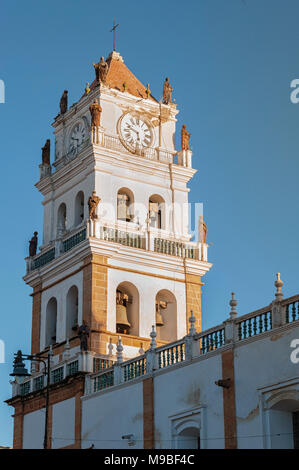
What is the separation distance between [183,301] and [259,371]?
12.9 metres

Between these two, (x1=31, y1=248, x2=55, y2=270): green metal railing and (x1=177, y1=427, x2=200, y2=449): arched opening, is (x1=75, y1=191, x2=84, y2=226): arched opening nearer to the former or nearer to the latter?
(x1=31, y1=248, x2=55, y2=270): green metal railing

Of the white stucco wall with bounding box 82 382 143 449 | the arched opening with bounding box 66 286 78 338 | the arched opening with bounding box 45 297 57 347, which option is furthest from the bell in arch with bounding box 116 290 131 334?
the white stucco wall with bounding box 82 382 143 449

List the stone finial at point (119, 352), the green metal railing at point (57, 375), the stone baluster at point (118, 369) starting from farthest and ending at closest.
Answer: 1. the green metal railing at point (57, 375)
2. the stone finial at point (119, 352)
3. the stone baluster at point (118, 369)

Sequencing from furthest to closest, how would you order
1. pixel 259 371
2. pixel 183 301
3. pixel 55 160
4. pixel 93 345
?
pixel 55 160 → pixel 183 301 → pixel 93 345 → pixel 259 371

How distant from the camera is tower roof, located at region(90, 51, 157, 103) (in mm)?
42906

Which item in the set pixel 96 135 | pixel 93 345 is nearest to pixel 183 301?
pixel 93 345

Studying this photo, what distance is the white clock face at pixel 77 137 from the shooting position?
138 ft

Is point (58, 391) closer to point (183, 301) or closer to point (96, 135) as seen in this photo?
point (183, 301)

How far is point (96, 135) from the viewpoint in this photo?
40531mm

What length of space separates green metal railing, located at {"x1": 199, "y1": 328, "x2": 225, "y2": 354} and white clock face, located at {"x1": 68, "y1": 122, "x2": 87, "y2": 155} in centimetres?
1417

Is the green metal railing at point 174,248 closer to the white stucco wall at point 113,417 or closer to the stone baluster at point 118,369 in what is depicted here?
the stone baluster at point 118,369

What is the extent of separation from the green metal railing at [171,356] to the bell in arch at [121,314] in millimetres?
6061

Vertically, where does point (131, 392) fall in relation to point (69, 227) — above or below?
below

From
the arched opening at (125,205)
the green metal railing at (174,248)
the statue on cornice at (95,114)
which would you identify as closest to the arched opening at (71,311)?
the arched opening at (125,205)
